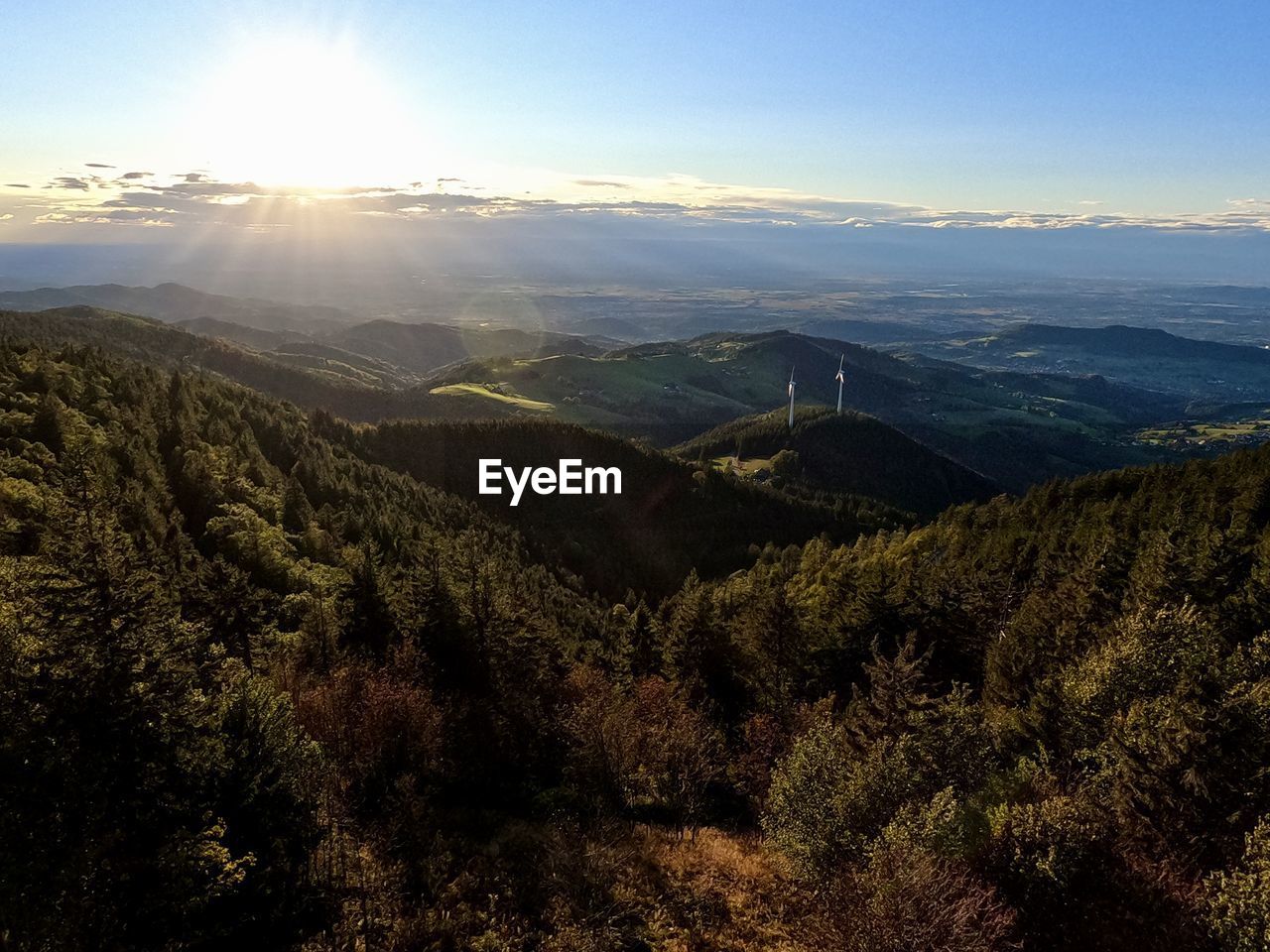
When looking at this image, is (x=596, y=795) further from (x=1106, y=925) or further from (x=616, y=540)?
(x=616, y=540)

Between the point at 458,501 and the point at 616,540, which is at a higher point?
the point at 458,501

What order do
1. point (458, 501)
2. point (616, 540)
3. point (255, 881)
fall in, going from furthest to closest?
point (616, 540)
point (458, 501)
point (255, 881)

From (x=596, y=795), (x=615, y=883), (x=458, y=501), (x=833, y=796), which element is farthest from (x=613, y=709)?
(x=458, y=501)

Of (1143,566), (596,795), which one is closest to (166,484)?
(596,795)

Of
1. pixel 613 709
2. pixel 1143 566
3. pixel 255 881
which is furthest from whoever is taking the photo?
pixel 1143 566

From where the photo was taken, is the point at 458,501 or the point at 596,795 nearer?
the point at 596,795

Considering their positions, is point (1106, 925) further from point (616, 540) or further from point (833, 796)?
point (616, 540)

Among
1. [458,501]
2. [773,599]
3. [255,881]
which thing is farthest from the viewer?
[458,501]

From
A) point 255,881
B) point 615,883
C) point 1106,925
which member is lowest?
point 615,883

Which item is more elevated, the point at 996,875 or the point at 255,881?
the point at 255,881
